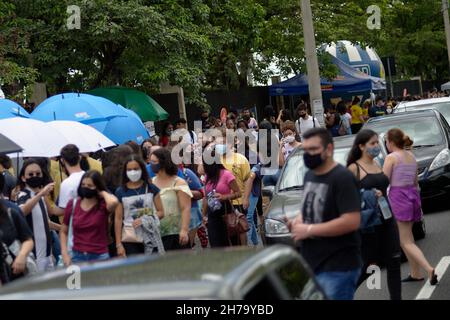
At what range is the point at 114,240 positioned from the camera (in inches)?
384

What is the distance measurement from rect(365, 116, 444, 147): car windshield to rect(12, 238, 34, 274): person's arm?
9.88 meters

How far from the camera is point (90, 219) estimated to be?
8930mm

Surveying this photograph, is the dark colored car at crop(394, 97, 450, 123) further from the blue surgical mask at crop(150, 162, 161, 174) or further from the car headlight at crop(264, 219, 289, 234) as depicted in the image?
the blue surgical mask at crop(150, 162, 161, 174)

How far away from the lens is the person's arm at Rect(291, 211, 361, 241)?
7.01 meters

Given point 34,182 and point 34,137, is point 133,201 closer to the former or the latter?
point 34,182

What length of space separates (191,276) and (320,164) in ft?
9.53

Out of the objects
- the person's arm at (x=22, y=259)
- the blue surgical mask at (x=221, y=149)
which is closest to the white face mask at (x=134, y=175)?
the person's arm at (x=22, y=259)

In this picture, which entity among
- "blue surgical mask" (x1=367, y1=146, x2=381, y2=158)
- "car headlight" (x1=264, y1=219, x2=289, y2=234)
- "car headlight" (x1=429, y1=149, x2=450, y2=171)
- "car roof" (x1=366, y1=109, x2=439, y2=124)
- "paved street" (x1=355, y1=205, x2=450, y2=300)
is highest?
"car roof" (x1=366, y1=109, x2=439, y2=124)

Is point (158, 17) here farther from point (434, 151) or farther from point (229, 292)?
point (229, 292)

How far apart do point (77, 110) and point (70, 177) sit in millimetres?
5782

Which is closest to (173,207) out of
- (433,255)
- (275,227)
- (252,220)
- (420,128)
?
(275,227)

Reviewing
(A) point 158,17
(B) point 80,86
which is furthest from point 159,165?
(B) point 80,86

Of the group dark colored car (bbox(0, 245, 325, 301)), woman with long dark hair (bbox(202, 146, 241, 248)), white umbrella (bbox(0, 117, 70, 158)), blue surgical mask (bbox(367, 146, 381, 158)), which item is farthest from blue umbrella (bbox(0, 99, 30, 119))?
A: dark colored car (bbox(0, 245, 325, 301))

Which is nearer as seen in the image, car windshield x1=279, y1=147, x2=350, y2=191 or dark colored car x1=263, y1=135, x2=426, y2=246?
dark colored car x1=263, y1=135, x2=426, y2=246
